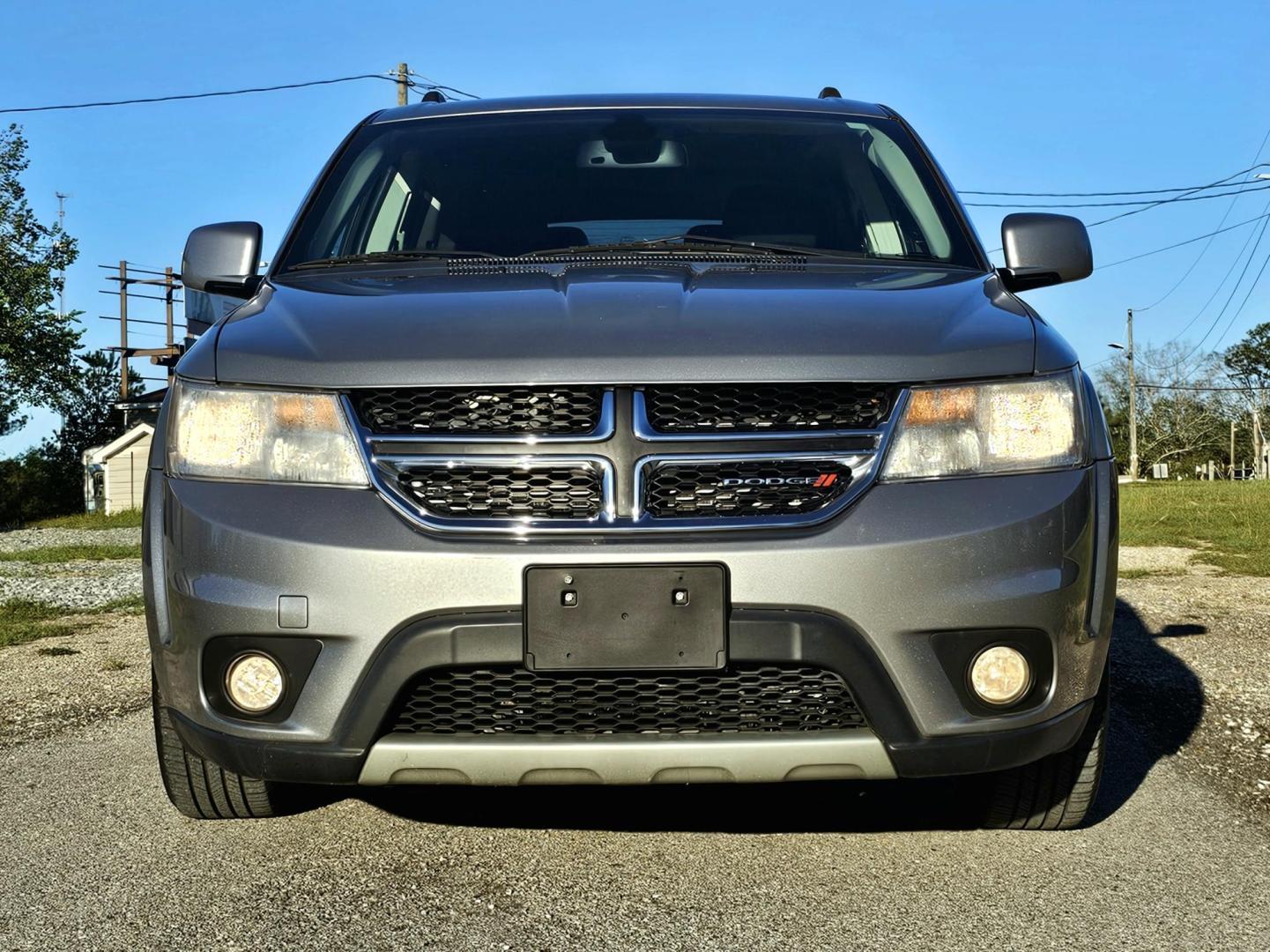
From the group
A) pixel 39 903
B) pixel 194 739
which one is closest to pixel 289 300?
pixel 194 739

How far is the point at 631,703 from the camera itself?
2770mm

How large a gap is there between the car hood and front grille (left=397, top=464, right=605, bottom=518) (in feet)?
0.58

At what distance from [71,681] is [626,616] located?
13.6 feet

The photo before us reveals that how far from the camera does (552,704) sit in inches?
109

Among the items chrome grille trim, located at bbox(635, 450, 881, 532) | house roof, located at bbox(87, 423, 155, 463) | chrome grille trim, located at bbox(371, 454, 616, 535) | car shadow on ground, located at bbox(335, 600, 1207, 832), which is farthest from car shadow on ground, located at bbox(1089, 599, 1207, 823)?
house roof, located at bbox(87, 423, 155, 463)

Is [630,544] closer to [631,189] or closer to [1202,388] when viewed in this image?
[631,189]

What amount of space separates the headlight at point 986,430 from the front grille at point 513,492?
58 centimetres

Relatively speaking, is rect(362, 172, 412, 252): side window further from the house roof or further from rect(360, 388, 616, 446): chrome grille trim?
the house roof

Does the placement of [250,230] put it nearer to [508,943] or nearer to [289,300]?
[289,300]

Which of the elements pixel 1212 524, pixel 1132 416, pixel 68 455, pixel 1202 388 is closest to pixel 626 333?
pixel 1212 524

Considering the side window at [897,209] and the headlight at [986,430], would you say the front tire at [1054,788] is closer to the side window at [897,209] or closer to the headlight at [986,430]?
the headlight at [986,430]

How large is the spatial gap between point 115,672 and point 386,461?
13.1 ft

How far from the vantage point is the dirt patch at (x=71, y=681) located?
5.15 m

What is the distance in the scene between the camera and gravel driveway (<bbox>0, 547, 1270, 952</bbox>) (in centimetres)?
279
